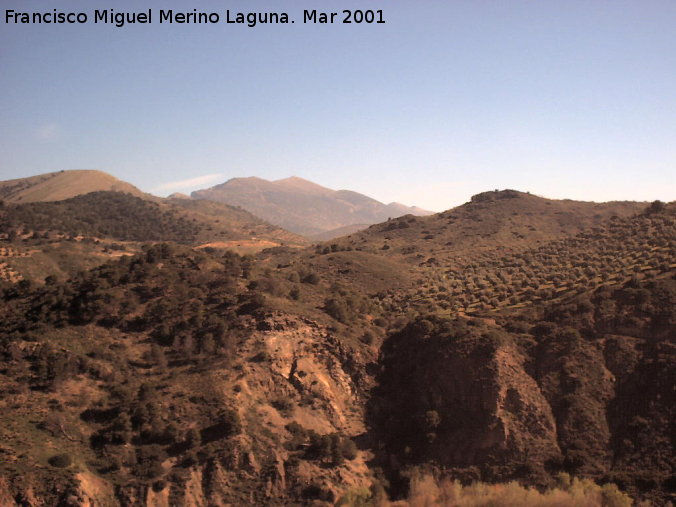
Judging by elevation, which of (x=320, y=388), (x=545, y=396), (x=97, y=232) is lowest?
(x=545, y=396)

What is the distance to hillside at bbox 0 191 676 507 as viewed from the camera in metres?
35.2

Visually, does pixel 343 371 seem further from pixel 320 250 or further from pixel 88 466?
pixel 320 250

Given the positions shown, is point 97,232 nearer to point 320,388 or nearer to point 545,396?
point 320,388

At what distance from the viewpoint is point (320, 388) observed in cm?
4494

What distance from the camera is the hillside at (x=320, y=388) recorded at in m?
35.2

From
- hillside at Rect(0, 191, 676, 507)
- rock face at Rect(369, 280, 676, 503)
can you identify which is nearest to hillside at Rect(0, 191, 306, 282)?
hillside at Rect(0, 191, 676, 507)

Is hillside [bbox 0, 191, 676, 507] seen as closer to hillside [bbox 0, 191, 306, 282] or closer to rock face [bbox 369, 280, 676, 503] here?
rock face [bbox 369, 280, 676, 503]

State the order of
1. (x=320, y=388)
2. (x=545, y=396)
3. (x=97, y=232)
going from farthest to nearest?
(x=97, y=232)
(x=320, y=388)
(x=545, y=396)

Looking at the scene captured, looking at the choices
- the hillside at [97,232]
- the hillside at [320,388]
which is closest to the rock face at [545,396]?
the hillside at [320,388]

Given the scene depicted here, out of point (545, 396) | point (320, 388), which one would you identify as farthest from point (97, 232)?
point (545, 396)

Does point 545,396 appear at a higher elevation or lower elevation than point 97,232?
lower

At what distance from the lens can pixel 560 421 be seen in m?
40.0

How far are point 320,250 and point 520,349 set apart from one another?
69.1 meters

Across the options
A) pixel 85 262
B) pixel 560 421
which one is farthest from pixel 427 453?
pixel 85 262
